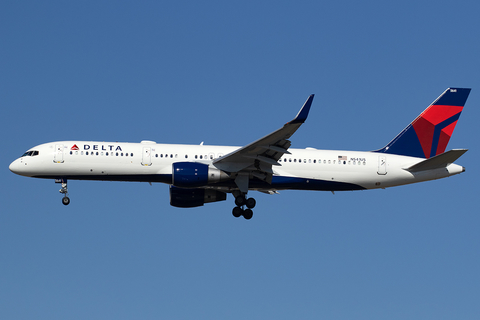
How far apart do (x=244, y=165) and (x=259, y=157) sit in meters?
1.28

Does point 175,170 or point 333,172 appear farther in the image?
point 333,172

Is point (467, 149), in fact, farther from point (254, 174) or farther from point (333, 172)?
point (254, 174)

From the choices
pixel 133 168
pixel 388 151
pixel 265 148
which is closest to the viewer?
pixel 265 148

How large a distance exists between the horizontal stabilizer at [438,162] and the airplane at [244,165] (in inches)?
2.3

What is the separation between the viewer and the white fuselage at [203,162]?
125 feet

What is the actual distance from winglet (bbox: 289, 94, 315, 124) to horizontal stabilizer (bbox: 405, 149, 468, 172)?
33.8ft

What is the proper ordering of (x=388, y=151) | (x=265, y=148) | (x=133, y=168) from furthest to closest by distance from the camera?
(x=388, y=151) → (x=133, y=168) → (x=265, y=148)

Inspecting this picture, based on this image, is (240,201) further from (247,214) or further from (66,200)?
(66,200)

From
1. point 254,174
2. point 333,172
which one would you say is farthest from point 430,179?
point 254,174

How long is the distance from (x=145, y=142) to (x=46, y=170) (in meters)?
6.19

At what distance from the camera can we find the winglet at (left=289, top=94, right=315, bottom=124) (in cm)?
3197

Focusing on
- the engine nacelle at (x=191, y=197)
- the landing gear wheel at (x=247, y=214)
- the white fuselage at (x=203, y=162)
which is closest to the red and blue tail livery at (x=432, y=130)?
the white fuselage at (x=203, y=162)

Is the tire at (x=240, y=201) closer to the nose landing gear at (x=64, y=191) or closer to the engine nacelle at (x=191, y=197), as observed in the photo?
the engine nacelle at (x=191, y=197)

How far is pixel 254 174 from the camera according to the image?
3856 centimetres
